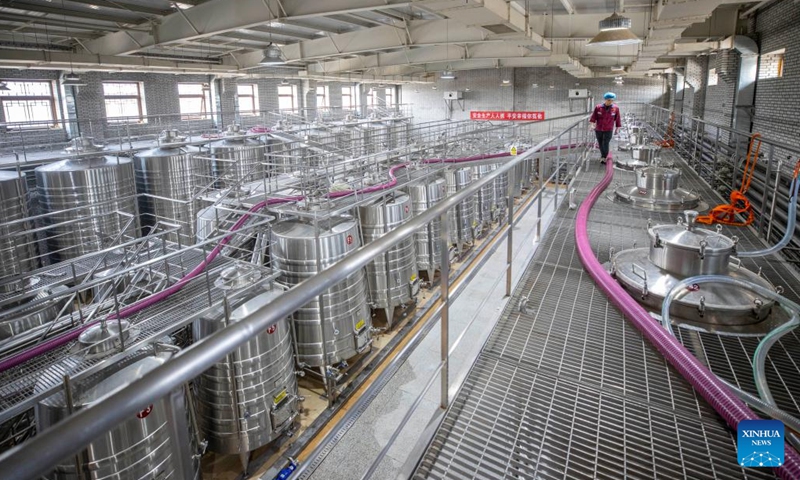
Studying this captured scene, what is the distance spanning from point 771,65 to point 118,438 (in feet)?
46.2

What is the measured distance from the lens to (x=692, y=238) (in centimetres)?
347

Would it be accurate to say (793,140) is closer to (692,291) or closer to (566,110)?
(692,291)

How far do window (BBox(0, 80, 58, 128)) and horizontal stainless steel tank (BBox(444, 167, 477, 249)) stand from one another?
34.3 feet

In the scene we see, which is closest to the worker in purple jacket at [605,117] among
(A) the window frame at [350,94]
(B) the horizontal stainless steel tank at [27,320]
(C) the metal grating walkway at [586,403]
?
(C) the metal grating walkway at [586,403]

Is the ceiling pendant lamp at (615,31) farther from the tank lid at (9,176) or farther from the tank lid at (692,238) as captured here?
the tank lid at (9,176)

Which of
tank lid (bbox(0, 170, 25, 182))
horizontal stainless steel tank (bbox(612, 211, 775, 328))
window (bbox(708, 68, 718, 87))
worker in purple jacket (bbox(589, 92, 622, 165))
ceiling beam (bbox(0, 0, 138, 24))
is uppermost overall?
ceiling beam (bbox(0, 0, 138, 24))

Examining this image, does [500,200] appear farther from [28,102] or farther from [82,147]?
[28,102]

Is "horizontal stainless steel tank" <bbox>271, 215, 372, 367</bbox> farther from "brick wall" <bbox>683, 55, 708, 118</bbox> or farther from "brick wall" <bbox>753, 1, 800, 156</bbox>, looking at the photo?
"brick wall" <bbox>683, 55, 708, 118</bbox>

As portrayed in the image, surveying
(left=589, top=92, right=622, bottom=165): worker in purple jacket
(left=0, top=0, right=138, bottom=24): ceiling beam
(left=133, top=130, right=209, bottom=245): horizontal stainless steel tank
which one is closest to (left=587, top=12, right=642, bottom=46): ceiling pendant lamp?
(left=589, top=92, right=622, bottom=165): worker in purple jacket

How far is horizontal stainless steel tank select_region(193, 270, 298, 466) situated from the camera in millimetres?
4445

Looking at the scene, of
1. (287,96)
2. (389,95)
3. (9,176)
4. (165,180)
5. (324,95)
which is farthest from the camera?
(389,95)

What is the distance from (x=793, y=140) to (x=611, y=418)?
403 inches

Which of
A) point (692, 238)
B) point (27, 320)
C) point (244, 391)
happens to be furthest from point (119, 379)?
point (692, 238)

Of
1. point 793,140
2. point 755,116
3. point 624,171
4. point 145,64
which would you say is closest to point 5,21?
point 145,64
